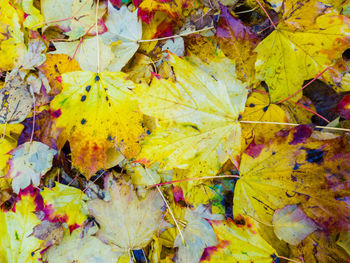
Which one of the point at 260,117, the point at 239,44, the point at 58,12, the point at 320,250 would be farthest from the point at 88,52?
the point at 320,250

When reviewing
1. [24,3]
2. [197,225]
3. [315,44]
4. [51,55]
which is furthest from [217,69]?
[24,3]

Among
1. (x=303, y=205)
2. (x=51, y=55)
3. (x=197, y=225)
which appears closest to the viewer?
(x=303, y=205)

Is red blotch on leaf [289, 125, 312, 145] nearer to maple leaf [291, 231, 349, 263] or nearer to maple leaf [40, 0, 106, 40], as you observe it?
maple leaf [291, 231, 349, 263]

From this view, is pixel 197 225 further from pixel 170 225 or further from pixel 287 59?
pixel 287 59

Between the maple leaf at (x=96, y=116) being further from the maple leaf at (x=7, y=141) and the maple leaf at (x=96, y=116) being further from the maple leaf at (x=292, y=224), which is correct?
the maple leaf at (x=292, y=224)

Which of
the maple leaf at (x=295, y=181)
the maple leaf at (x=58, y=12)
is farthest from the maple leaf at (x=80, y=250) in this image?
the maple leaf at (x=58, y=12)

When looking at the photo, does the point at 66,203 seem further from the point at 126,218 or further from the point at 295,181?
the point at 295,181
